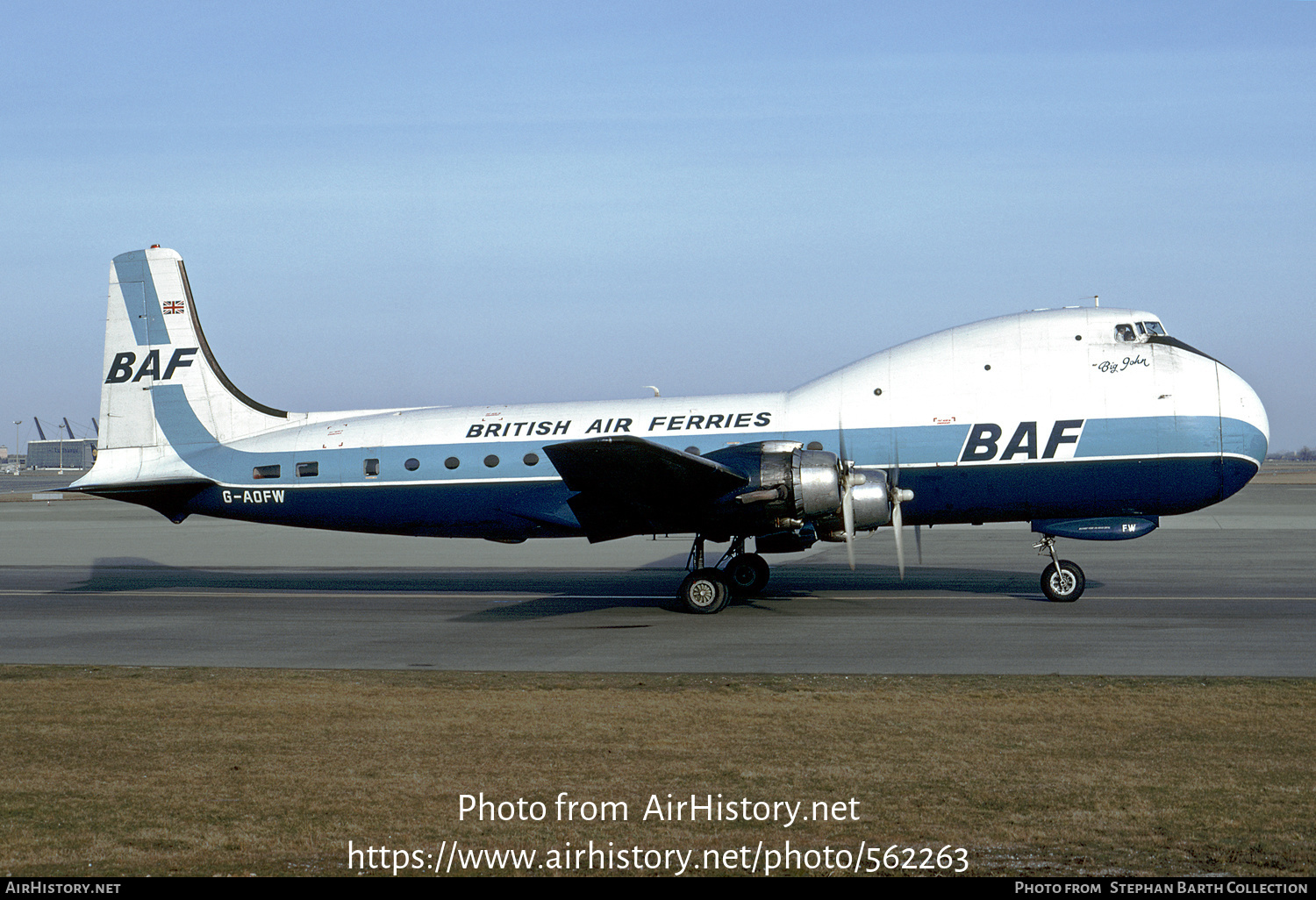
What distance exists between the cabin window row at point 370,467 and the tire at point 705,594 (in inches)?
159

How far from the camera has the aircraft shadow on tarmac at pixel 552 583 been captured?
20.8m

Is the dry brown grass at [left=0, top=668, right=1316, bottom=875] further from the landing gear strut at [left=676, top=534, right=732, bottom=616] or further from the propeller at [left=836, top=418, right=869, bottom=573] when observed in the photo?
the landing gear strut at [left=676, top=534, right=732, bottom=616]

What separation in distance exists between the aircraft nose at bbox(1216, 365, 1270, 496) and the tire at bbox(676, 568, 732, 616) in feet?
29.8

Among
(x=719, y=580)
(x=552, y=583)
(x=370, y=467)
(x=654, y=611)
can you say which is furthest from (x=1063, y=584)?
(x=370, y=467)

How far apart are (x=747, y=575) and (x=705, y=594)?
258 centimetres

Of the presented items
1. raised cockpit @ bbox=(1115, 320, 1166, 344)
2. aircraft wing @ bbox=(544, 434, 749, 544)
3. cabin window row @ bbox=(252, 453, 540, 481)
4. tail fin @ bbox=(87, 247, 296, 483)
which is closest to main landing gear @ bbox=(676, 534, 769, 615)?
aircraft wing @ bbox=(544, 434, 749, 544)

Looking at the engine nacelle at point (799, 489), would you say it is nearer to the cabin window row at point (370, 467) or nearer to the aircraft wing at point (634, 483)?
the aircraft wing at point (634, 483)

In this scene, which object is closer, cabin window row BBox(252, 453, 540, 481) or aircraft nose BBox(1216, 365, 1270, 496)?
aircraft nose BBox(1216, 365, 1270, 496)

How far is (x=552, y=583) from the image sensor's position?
24.3 metres

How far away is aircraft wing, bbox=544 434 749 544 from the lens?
17.0m

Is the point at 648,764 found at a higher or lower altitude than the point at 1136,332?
lower

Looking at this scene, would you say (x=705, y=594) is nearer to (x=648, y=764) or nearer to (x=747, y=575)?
(x=747, y=575)

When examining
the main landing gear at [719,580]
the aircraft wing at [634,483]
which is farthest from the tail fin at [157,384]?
the main landing gear at [719,580]
